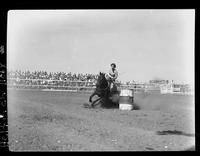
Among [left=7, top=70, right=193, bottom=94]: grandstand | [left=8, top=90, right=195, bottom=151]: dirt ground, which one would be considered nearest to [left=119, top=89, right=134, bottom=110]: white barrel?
[left=7, top=70, right=193, bottom=94]: grandstand

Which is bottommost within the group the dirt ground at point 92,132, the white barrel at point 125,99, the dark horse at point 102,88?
the dirt ground at point 92,132

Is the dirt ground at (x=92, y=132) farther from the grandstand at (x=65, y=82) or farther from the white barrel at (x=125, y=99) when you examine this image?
the white barrel at (x=125, y=99)

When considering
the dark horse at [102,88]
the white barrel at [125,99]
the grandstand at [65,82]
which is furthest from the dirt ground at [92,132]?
the dark horse at [102,88]

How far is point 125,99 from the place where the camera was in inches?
372

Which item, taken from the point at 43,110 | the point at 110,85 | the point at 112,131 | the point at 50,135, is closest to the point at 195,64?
the point at 112,131

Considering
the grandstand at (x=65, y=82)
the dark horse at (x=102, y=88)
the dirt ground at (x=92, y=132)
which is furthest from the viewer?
the dark horse at (x=102, y=88)

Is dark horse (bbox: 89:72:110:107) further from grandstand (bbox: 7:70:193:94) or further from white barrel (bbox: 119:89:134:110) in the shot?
white barrel (bbox: 119:89:134:110)

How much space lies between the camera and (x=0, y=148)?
192 inches

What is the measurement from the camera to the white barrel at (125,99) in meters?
9.42

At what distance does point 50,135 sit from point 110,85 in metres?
4.36

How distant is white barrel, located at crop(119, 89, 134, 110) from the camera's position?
371 inches

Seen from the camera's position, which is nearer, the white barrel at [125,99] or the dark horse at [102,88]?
the white barrel at [125,99]

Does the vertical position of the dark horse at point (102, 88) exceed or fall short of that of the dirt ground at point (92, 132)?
it exceeds it

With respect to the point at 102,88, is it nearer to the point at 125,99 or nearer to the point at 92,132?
the point at 125,99
